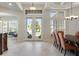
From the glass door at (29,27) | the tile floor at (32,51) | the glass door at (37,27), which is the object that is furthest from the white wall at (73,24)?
the tile floor at (32,51)

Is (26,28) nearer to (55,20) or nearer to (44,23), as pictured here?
(44,23)

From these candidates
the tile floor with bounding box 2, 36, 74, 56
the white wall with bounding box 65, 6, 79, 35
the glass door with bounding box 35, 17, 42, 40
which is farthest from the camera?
the glass door with bounding box 35, 17, 42, 40

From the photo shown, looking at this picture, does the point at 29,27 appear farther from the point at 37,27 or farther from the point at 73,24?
the point at 73,24

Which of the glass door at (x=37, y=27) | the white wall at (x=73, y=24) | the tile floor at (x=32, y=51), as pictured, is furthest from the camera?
the glass door at (x=37, y=27)

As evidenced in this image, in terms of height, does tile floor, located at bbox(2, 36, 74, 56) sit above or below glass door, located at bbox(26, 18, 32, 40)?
below

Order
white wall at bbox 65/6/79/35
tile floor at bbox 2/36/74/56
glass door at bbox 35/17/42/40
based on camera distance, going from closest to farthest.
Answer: tile floor at bbox 2/36/74/56
white wall at bbox 65/6/79/35
glass door at bbox 35/17/42/40

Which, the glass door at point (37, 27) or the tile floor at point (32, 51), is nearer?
the tile floor at point (32, 51)

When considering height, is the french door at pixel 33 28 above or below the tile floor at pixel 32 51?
above

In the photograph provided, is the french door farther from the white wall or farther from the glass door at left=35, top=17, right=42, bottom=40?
the white wall

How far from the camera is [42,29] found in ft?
40.0

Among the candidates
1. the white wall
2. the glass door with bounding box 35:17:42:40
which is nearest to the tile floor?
the white wall

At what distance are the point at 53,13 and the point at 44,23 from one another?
1.03m

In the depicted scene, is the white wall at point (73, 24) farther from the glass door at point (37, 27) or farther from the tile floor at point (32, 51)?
→ the tile floor at point (32, 51)

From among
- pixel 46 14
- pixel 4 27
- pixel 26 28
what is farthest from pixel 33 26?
pixel 4 27
